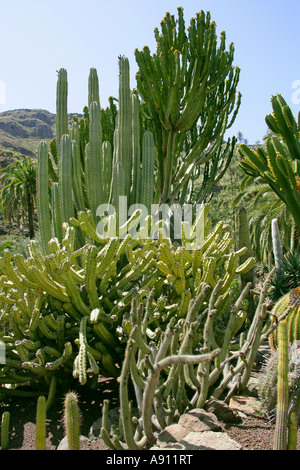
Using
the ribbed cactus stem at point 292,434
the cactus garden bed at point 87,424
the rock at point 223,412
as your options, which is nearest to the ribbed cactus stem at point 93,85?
the cactus garden bed at point 87,424

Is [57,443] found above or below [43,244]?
below

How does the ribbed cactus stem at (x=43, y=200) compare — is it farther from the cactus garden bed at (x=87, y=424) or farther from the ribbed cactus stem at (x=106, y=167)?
the cactus garden bed at (x=87, y=424)

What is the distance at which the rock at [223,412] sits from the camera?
3.09 metres

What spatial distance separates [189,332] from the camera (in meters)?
2.96

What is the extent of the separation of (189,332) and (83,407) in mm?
1552

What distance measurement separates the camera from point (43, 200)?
5.38 meters

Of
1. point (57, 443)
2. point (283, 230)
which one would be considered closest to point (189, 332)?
point (57, 443)

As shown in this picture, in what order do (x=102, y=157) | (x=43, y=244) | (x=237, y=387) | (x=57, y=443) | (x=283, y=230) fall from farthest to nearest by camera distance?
(x=283, y=230)
(x=102, y=157)
(x=43, y=244)
(x=237, y=387)
(x=57, y=443)

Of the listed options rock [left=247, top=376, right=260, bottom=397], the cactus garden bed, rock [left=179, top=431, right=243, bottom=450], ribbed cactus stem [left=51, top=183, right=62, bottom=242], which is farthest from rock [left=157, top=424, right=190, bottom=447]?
ribbed cactus stem [left=51, top=183, right=62, bottom=242]

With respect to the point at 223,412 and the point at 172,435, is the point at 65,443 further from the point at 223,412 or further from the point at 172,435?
the point at 223,412

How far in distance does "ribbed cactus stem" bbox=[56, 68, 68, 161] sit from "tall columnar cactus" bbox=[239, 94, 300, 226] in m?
2.75

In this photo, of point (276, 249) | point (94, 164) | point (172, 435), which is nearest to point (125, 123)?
point (94, 164)
